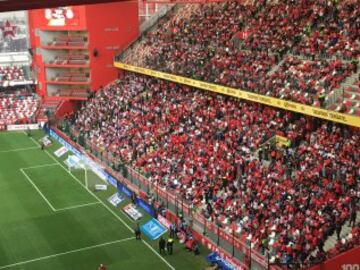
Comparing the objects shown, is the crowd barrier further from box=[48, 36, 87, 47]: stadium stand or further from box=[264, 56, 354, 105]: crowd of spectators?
box=[48, 36, 87, 47]: stadium stand

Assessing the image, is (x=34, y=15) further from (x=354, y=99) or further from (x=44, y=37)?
(x=354, y=99)

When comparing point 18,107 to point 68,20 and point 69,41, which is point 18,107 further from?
point 68,20

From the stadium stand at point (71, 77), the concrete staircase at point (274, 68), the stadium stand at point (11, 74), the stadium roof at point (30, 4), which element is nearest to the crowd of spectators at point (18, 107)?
the stadium stand at point (11, 74)

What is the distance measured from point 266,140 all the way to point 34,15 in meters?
31.8

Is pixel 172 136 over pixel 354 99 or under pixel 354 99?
under

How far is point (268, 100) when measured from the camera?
34281mm

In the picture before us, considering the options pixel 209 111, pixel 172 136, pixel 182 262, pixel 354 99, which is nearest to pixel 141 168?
pixel 172 136

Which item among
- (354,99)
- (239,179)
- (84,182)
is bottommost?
(84,182)

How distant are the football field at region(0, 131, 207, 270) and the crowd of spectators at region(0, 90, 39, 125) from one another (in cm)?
1425

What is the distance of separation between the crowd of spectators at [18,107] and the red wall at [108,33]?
317 inches

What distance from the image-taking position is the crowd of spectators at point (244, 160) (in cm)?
2645

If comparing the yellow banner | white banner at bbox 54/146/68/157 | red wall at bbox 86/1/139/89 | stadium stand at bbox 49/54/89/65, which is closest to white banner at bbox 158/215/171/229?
the yellow banner

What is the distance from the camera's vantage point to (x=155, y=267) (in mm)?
27984

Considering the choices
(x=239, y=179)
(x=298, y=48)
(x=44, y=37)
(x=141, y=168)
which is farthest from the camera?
(x=44, y=37)
